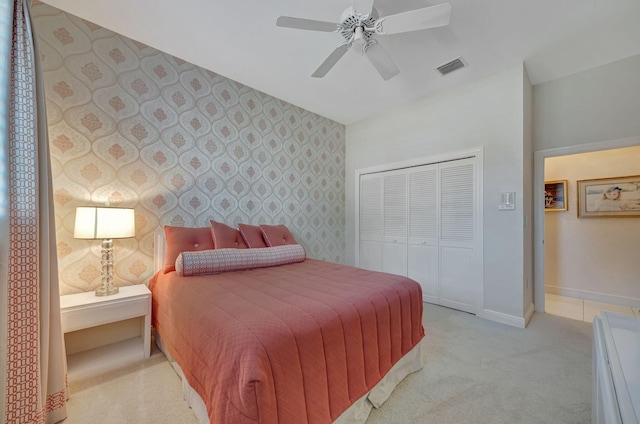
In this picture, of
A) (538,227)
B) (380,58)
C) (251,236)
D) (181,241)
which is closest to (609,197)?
(538,227)

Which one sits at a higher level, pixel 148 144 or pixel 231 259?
pixel 148 144

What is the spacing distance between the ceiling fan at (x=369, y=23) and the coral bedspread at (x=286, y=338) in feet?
5.79

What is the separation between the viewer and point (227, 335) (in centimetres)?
107

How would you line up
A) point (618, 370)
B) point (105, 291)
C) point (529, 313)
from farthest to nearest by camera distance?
1. point (529, 313)
2. point (105, 291)
3. point (618, 370)

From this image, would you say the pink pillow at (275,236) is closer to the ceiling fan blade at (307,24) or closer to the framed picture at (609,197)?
the ceiling fan blade at (307,24)

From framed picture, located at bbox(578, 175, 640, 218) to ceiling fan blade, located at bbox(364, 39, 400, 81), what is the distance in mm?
3526

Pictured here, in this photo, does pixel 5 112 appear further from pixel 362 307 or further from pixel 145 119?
pixel 362 307

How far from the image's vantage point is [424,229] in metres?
3.38

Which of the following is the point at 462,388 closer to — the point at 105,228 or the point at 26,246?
the point at 26,246

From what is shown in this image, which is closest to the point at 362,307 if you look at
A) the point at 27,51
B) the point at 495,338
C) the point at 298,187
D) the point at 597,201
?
the point at 495,338

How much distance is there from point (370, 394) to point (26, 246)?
197 cm

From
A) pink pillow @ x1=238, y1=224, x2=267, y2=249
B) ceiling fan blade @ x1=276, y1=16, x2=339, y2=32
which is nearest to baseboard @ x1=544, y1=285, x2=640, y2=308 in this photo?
pink pillow @ x1=238, y1=224, x2=267, y2=249

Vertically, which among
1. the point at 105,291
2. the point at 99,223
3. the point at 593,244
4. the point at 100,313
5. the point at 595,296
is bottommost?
the point at 595,296

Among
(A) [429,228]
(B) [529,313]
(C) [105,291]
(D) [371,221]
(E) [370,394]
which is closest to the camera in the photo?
(E) [370,394]
